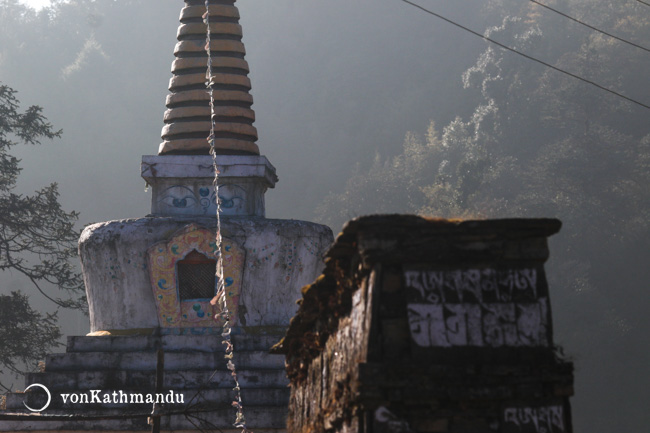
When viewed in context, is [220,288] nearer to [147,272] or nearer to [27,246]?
[147,272]

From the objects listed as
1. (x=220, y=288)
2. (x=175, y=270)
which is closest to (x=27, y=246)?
(x=175, y=270)

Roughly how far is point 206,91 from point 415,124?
41881 mm

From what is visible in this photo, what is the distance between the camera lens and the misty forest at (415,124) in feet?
124

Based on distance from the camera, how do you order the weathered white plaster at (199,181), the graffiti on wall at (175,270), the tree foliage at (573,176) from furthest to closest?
the tree foliage at (573,176), the weathered white plaster at (199,181), the graffiti on wall at (175,270)

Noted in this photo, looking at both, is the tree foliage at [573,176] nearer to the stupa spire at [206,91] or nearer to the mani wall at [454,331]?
the stupa spire at [206,91]

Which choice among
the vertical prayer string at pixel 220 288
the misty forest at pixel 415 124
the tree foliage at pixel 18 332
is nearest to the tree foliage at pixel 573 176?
the misty forest at pixel 415 124

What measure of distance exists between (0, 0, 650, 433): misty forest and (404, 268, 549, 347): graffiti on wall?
2932 cm

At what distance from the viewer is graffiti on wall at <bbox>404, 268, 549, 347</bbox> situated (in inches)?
198

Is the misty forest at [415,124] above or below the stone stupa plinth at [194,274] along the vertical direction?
above

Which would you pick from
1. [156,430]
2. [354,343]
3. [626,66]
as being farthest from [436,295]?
[626,66]

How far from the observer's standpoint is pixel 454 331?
5043 mm

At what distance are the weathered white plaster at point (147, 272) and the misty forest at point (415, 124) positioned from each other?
2209 cm

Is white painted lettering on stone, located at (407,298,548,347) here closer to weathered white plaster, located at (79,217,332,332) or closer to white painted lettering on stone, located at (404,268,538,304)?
white painted lettering on stone, located at (404,268,538,304)

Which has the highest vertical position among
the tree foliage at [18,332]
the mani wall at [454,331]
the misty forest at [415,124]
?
the misty forest at [415,124]
